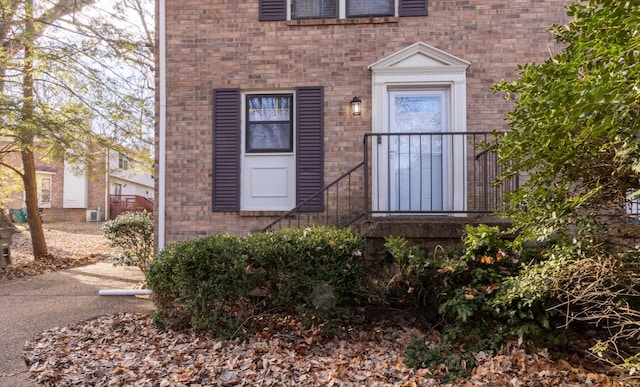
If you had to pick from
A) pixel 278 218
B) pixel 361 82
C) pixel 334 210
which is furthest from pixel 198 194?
pixel 361 82

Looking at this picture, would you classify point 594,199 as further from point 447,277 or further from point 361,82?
point 361,82

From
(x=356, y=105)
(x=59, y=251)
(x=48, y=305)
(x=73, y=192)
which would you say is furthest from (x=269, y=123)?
(x=73, y=192)

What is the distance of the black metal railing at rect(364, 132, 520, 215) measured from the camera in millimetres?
5793

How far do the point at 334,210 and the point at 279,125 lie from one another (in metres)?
1.55

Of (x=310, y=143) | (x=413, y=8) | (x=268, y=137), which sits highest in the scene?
(x=413, y=8)

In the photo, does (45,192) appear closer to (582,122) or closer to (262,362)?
(262,362)

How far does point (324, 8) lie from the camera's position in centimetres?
630

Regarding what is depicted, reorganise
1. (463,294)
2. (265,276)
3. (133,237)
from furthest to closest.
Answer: (133,237) < (265,276) < (463,294)

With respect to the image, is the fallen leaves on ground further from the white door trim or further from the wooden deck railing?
the wooden deck railing

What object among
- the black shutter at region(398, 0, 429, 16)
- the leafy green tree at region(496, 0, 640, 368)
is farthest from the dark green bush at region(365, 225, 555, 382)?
the black shutter at region(398, 0, 429, 16)

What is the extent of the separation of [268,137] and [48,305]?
12.7 feet

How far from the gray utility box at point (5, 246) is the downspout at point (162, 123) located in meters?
4.73

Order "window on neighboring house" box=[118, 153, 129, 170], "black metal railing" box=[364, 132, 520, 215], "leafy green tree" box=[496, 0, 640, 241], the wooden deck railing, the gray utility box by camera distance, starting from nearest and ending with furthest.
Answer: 1. "leafy green tree" box=[496, 0, 640, 241]
2. "black metal railing" box=[364, 132, 520, 215]
3. the gray utility box
4. "window on neighboring house" box=[118, 153, 129, 170]
5. the wooden deck railing

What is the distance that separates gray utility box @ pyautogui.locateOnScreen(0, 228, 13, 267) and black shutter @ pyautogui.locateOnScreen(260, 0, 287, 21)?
7.04m
